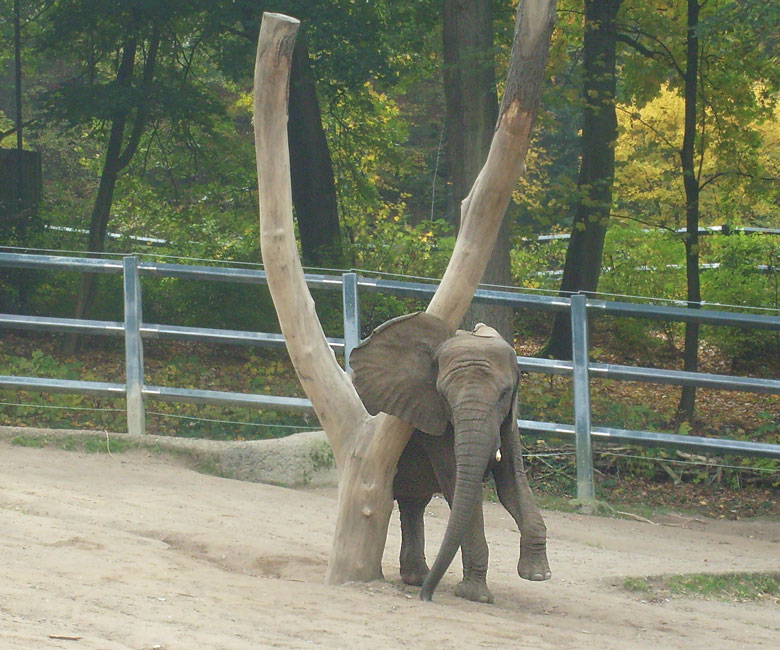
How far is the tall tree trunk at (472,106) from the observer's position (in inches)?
461

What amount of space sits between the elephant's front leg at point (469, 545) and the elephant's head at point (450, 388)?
18 centimetres

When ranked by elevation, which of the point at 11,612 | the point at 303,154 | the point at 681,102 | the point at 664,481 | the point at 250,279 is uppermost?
the point at 681,102

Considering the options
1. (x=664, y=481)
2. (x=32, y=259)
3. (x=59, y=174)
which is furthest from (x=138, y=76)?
(x=59, y=174)

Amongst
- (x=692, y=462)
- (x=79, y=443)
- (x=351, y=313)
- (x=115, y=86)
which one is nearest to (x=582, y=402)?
(x=692, y=462)

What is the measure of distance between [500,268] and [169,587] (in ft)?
23.3

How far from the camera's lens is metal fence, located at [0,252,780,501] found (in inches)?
352

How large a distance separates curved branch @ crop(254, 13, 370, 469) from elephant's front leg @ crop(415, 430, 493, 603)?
1.96ft

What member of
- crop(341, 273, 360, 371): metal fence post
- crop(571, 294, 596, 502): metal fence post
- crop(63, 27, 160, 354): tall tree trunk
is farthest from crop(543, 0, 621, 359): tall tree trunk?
crop(63, 27, 160, 354): tall tree trunk

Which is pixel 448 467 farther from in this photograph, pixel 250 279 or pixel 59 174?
pixel 59 174

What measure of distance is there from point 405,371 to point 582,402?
3.73m

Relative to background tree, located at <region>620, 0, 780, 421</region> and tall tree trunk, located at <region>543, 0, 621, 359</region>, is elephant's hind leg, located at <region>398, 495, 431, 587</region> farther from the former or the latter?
tall tree trunk, located at <region>543, 0, 621, 359</region>

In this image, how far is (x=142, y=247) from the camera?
690 inches

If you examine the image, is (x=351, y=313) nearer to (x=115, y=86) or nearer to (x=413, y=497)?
(x=413, y=497)

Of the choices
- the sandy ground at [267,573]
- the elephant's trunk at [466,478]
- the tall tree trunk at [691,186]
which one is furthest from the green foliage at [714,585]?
the tall tree trunk at [691,186]
